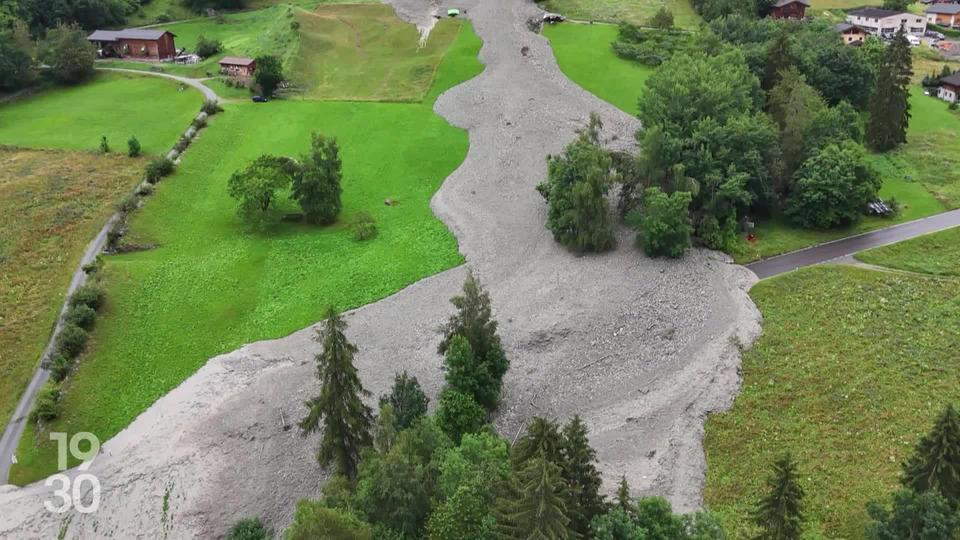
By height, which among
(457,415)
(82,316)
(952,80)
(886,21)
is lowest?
(457,415)

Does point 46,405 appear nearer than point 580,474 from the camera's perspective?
No

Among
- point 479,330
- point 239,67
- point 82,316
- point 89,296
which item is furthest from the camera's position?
point 239,67

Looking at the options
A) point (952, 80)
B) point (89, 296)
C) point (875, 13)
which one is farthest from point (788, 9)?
point (89, 296)

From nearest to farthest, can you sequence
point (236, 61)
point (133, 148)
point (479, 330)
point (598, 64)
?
1. point (479, 330)
2. point (133, 148)
3. point (236, 61)
4. point (598, 64)

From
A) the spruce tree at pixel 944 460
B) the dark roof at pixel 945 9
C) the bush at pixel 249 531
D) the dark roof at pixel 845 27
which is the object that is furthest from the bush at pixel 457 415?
the dark roof at pixel 945 9

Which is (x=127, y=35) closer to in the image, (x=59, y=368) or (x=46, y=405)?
(x=59, y=368)

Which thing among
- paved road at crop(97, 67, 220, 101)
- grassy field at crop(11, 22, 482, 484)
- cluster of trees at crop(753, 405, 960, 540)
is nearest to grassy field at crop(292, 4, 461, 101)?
grassy field at crop(11, 22, 482, 484)

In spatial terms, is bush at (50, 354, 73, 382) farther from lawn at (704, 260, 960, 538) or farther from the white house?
the white house
